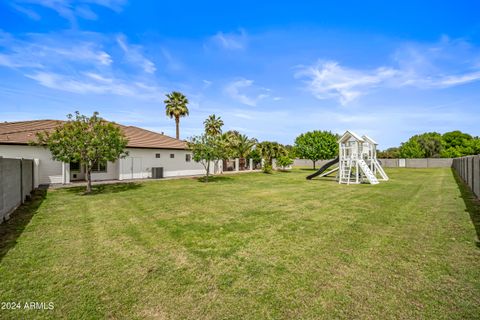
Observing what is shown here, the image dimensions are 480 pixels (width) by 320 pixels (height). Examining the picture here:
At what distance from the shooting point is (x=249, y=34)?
46.7ft

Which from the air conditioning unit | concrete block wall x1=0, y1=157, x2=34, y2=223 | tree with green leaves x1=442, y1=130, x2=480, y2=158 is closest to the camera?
concrete block wall x1=0, y1=157, x2=34, y2=223

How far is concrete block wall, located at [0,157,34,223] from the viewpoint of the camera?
6.80 metres

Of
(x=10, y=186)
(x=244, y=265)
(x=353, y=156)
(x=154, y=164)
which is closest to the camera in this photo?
(x=244, y=265)

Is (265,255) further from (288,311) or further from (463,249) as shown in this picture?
(463,249)

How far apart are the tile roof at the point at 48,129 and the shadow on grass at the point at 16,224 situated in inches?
234

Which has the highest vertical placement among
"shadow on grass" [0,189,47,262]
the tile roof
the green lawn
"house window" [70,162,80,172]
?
the tile roof

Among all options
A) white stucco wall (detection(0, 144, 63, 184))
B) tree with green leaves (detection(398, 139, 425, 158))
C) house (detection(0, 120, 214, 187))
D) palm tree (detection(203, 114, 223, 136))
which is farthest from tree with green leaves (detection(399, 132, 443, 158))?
white stucco wall (detection(0, 144, 63, 184))

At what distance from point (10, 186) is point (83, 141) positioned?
5020 millimetres

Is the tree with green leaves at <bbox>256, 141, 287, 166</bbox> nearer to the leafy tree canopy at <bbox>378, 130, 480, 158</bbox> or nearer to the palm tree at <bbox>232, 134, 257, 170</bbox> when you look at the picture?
the palm tree at <bbox>232, 134, 257, 170</bbox>

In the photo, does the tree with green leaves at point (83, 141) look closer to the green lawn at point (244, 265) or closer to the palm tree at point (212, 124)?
the green lawn at point (244, 265)

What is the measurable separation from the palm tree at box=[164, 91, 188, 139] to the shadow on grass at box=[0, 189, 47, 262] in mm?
23753

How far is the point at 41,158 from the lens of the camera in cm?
1577

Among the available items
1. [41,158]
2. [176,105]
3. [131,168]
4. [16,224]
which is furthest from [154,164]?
[16,224]

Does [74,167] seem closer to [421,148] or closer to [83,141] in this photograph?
[83,141]
